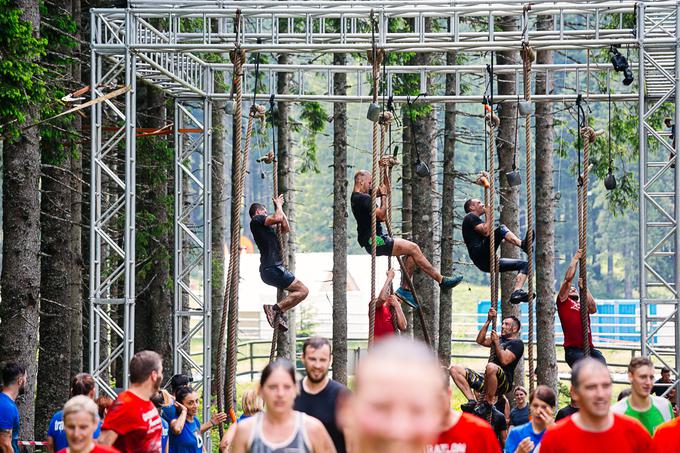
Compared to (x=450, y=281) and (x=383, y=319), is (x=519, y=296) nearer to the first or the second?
(x=450, y=281)

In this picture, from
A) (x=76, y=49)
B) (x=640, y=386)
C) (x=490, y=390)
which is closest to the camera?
(x=640, y=386)

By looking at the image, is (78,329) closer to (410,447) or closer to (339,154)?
(339,154)

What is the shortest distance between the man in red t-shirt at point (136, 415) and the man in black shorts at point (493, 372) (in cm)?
609

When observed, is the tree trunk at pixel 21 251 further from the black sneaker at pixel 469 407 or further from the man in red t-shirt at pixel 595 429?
the man in red t-shirt at pixel 595 429

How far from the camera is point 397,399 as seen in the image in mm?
2062

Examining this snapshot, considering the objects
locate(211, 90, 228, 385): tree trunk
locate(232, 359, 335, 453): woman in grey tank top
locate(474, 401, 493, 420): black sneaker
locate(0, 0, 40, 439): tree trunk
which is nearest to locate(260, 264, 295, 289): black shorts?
locate(0, 0, 40, 439): tree trunk

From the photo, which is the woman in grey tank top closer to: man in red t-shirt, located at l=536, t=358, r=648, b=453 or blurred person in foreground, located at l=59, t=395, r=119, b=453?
blurred person in foreground, located at l=59, t=395, r=119, b=453

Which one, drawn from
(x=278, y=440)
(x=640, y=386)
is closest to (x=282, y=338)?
(x=640, y=386)

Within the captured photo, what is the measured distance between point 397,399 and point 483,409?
11610 millimetres

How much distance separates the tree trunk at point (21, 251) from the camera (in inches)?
541

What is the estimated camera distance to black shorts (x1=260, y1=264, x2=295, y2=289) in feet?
52.5

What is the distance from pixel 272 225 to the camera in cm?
1538

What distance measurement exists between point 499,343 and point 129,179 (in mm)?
4969

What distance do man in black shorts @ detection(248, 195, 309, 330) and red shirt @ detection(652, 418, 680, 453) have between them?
326 inches
